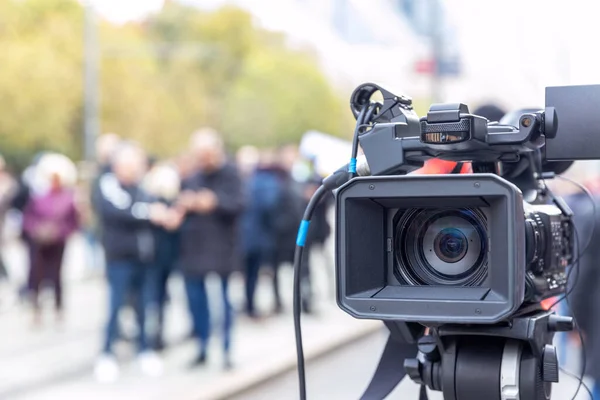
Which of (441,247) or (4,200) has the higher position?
(441,247)

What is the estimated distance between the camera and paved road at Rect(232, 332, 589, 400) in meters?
6.54

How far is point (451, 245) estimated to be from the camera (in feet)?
8.10

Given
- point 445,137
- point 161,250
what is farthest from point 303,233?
point 161,250

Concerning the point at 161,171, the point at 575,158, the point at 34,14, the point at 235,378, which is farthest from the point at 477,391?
the point at 34,14

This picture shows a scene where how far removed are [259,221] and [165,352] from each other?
2.46 meters

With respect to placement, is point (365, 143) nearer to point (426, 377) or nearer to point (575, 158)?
point (575, 158)

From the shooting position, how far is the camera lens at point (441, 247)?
Result: 242cm

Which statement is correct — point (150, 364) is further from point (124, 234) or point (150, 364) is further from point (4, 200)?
point (4, 200)

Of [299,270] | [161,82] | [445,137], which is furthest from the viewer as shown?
[161,82]

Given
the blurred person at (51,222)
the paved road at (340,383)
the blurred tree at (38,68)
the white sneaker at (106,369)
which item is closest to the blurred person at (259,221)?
the paved road at (340,383)

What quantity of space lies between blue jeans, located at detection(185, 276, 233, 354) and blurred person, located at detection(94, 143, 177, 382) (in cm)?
40

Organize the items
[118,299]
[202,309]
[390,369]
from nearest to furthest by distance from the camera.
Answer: [390,369] → [118,299] → [202,309]

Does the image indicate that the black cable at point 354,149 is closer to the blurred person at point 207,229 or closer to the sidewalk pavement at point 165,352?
the sidewalk pavement at point 165,352

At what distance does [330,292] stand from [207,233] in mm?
5216
